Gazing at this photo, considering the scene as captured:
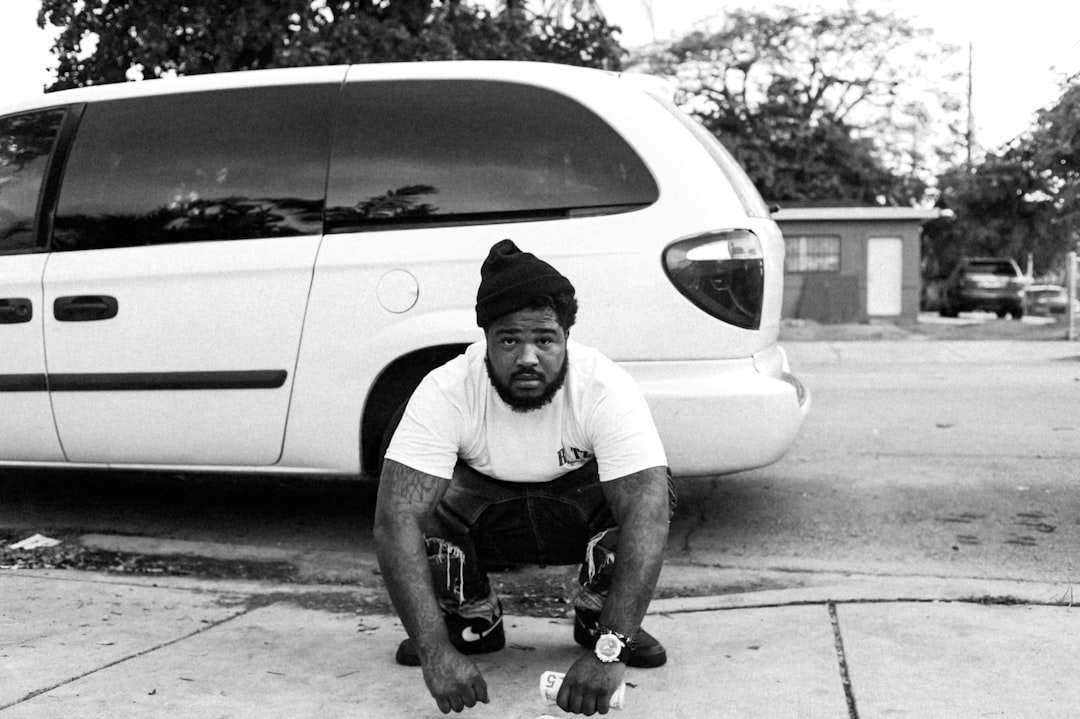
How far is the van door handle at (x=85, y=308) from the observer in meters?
4.41

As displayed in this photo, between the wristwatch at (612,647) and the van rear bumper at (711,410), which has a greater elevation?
the van rear bumper at (711,410)

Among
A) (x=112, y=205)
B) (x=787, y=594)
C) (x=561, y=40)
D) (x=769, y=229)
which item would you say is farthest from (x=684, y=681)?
(x=561, y=40)

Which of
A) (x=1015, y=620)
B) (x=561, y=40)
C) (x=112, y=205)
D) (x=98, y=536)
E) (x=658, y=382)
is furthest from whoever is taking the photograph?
(x=561, y=40)

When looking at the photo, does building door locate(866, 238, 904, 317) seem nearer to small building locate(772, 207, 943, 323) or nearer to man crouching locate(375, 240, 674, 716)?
small building locate(772, 207, 943, 323)

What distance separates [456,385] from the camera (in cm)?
293

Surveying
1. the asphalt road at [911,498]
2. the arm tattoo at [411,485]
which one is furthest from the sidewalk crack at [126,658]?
the asphalt road at [911,498]

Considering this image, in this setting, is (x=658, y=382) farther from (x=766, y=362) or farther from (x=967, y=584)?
(x=967, y=584)

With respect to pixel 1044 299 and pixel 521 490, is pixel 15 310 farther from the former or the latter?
pixel 1044 299

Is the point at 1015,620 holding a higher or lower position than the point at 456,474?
lower

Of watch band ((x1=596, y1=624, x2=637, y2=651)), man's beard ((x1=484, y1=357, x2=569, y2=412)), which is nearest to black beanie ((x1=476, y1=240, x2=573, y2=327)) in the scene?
man's beard ((x1=484, y1=357, x2=569, y2=412))

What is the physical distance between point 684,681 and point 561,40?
18.5 metres

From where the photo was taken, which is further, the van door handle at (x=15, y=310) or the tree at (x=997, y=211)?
the tree at (x=997, y=211)

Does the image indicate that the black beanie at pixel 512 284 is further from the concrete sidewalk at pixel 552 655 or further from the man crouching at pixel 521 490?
the concrete sidewalk at pixel 552 655

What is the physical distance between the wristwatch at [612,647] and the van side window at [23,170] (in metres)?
3.02
